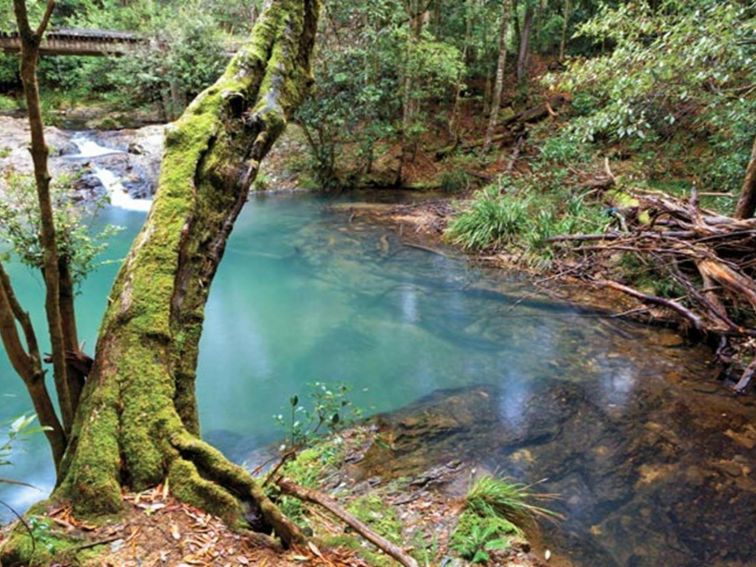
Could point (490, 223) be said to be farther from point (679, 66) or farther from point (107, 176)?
point (107, 176)

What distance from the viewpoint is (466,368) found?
5.55 meters

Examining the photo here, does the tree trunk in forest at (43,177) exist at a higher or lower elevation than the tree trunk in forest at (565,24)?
lower

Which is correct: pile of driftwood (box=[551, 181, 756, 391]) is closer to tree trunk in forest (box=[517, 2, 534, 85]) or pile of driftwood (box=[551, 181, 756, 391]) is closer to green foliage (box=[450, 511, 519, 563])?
green foliage (box=[450, 511, 519, 563])

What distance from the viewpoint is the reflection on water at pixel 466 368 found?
3803mm

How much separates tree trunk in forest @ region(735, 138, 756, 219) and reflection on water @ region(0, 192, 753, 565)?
176cm

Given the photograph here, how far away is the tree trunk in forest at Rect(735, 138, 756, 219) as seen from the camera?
5.77 metres

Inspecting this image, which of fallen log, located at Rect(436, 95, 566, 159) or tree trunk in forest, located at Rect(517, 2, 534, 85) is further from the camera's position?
tree trunk in forest, located at Rect(517, 2, 534, 85)

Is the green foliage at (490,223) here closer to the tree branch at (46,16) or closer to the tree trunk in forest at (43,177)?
the tree trunk in forest at (43,177)

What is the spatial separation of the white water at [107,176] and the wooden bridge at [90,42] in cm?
264

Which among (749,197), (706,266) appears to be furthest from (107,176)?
(749,197)

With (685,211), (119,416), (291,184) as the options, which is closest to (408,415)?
(119,416)

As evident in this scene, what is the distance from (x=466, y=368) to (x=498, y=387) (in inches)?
20.9

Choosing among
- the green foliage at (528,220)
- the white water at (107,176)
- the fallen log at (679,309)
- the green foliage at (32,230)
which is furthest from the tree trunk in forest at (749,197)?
the white water at (107,176)

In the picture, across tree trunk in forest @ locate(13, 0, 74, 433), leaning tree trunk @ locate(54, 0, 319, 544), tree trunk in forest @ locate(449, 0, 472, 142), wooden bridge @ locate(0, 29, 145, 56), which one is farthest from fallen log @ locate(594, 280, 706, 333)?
wooden bridge @ locate(0, 29, 145, 56)
